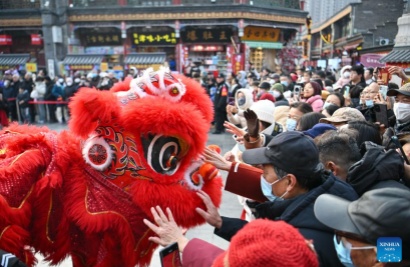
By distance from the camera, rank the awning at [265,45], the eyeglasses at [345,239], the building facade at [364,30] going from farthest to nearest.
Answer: the awning at [265,45], the building facade at [364,30], the eyeglasses at [345,239]

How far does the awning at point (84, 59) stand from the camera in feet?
49.2

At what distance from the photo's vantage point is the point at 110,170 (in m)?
1.68

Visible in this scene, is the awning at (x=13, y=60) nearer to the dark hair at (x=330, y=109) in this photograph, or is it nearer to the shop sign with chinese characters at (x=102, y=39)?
the shop sign with chinese characters at (x=102, y=39)

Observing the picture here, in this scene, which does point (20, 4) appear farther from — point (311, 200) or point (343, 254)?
point (343, 254)

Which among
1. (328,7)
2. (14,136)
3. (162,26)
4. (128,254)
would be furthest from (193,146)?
(328,7)

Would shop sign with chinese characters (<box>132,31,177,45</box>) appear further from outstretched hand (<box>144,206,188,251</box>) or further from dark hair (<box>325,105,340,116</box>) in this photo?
outstretched hand (<box>144,206,188,251</box>)

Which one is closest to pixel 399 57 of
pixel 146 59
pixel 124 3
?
pixel 146 59

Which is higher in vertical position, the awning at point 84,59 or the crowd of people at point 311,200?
the awning at point 84,59

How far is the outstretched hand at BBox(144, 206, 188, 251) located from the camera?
1.58 m

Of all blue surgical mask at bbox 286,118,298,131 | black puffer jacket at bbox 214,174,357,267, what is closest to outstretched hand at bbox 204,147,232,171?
black puffer jacket at bbox 214,174,357,267

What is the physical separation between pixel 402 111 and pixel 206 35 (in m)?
17.2

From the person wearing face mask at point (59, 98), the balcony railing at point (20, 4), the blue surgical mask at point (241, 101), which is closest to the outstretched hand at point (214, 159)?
the blue surgical mask at point (241, 101)

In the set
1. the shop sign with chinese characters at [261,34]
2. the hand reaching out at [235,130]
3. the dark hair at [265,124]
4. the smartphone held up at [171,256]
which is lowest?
the smartphone held up at [171,256]

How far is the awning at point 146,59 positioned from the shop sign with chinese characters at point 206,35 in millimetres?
4859
